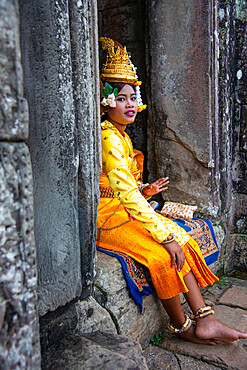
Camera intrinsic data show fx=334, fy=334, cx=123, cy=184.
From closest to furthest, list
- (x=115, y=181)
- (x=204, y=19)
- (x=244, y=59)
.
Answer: (x=115, y=181) < (x=204, y=19) < (x=244, y=59)

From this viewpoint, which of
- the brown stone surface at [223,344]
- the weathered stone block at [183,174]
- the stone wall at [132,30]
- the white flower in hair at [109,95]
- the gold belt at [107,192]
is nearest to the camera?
the brown stone surface at [223,344]

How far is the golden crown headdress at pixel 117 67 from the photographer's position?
227 cm

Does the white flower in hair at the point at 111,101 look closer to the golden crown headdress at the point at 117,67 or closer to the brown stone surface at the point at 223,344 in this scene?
the golden crown headdress at the point at 117,67

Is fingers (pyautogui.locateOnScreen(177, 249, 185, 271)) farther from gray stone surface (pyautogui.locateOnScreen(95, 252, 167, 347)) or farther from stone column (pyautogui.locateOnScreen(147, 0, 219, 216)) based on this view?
stone column (pyautogui.locateOnScreen(147, 0, 219, 216))

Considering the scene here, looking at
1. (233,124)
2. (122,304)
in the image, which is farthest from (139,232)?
(233,124)

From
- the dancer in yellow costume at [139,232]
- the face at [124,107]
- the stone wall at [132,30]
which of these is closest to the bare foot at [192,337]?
the dancer in yellow costume at [139,232]

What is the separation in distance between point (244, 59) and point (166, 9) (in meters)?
0.85

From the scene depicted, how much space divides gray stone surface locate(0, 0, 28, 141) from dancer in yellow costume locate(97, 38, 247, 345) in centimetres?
116

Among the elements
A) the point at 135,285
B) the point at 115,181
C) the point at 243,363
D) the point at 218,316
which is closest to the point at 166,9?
the point at 115,181

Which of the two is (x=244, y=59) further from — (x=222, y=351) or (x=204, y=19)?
(x=222, y=351)

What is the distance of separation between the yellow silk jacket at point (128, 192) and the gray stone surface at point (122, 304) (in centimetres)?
30

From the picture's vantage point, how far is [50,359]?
1242 mm

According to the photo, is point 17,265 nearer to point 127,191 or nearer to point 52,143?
point 52,143

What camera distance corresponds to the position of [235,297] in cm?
264
